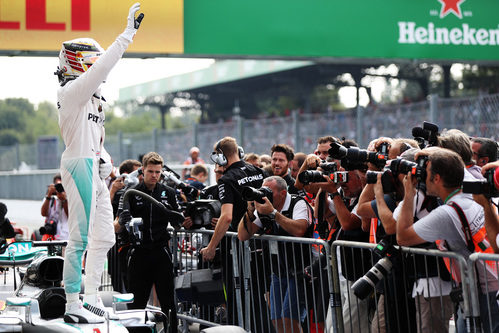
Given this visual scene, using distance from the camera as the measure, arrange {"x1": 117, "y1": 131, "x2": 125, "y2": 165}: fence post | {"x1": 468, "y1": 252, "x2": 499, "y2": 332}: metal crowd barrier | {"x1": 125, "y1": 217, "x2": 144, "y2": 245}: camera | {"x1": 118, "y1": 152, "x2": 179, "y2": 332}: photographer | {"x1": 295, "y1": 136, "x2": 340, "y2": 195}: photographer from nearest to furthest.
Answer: {"x1": 468, "y1": 252, "x2": 499, "y2": 332}: metal crowd barrier
{"x1": 295, "y1": 136, "x2": 340, "y2": 195}: photographer
{"x1": 125, "y1": 217, "x2": 144, "y2": 245}: camera
{"x1": 118, "y1": 152, "x2": 179, "y2": 332}: photographer
{"x1": 117, "y1": 131, "x2": 125, "y2": 165}: fence post

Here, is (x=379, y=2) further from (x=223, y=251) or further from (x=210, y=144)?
(x=223, y=251)

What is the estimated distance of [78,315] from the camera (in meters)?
5.23

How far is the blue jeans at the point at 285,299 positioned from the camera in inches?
237

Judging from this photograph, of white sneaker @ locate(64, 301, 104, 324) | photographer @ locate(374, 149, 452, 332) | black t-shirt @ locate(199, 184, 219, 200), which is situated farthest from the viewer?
black t-shirt @ locate(199, 184, 219, 200)

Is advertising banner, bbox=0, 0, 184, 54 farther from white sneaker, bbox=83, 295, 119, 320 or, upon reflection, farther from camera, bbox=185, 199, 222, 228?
white sneaker, bbox=83, 295, 119, 320

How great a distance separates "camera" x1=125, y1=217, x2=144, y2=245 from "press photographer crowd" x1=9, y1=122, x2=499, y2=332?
16 mm

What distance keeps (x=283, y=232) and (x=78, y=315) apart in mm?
1957

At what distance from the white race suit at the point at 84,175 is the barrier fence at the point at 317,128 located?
6.94m

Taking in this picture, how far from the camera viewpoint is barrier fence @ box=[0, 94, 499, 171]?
11.2m

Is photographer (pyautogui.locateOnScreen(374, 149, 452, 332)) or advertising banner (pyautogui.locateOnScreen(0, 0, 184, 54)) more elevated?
advertising banner (pyautogui.locateOnScreen(0, 0, 184, 54))

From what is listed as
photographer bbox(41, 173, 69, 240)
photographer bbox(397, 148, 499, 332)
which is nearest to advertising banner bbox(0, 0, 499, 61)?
photographer bbox(41, 173, 69, 240)

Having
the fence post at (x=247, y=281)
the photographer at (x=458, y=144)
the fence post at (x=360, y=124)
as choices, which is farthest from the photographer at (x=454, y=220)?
the fence post at (x=360, y=124)

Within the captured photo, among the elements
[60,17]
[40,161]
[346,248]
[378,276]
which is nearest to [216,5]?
[60,17]

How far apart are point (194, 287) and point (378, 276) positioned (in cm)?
254
